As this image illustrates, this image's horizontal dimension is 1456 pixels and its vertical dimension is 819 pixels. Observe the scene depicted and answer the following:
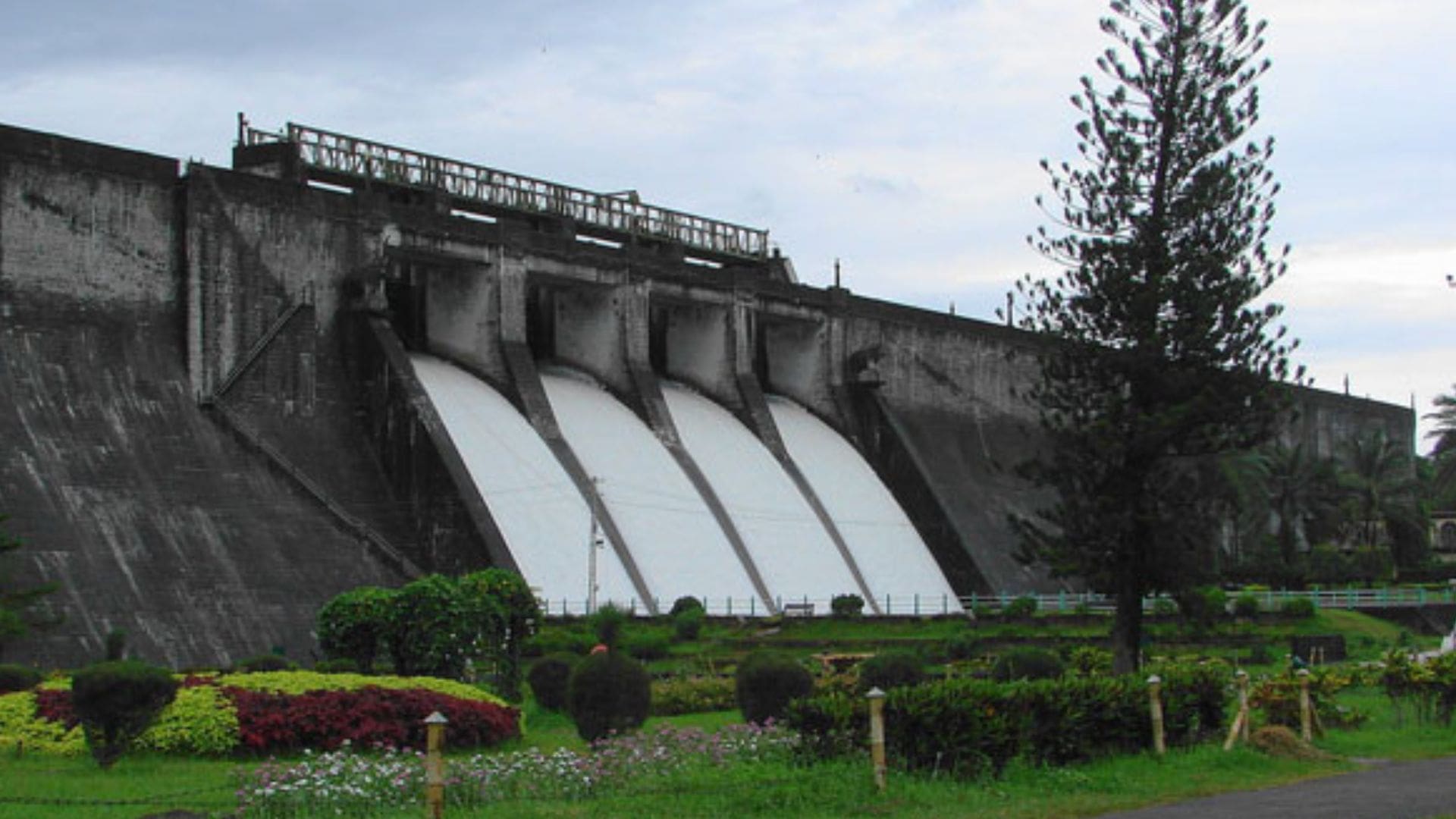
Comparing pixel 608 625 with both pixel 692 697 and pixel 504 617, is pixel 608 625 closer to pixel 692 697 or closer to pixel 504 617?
pixel 504 617

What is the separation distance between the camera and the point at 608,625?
35906mm

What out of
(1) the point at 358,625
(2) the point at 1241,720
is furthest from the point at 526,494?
(2) the point at 1241,720

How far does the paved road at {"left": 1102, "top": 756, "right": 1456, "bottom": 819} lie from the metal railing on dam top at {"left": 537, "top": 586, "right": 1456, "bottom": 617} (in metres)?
23.5

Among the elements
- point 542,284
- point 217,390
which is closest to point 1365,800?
point 217,390

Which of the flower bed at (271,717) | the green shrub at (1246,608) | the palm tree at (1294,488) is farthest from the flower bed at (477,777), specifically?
the palm tree at (1294,488)

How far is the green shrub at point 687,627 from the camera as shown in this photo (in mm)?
38281

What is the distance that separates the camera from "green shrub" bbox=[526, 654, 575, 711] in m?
25.9

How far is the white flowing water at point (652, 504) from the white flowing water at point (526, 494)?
1.39m

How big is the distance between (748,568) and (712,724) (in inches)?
820

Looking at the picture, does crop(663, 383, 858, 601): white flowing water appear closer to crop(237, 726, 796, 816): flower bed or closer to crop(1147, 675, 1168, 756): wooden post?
crop(1147, 675, 1168, 756): wooden post

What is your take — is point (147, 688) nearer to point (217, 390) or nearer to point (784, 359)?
point (217, 390)

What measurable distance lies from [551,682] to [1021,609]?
67.1 feet

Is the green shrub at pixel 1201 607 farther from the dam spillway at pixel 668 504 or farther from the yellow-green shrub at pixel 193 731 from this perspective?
the yellow-green shrub at pixel 193 731

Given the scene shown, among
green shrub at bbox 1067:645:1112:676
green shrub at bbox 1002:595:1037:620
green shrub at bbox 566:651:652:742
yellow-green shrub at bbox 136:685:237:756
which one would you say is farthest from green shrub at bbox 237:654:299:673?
green shrub at bbox 1002:595:1037:620
